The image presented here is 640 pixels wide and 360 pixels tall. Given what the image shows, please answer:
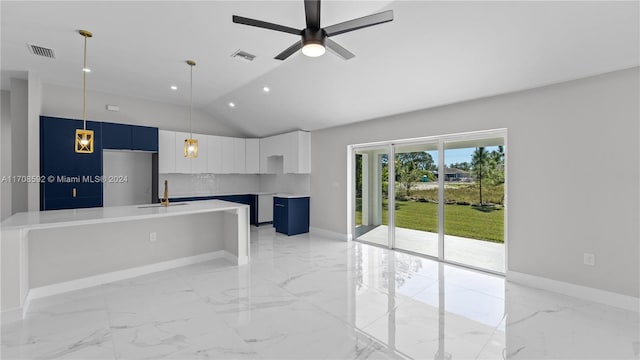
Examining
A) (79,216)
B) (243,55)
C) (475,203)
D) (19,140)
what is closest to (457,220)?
(475,203)

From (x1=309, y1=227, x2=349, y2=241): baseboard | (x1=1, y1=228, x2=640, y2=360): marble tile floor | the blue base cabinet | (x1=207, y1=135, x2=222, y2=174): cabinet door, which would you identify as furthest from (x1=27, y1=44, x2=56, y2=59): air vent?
(x1=309, y1=227, x2=349, y2=241): baseboard

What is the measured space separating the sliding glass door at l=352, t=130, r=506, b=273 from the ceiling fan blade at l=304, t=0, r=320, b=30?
2.88 meters

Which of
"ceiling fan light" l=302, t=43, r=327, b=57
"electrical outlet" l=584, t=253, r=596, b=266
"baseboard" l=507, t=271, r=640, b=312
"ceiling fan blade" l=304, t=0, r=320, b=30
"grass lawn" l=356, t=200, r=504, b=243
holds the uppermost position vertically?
"ceiling fan blade" l=304, t=0, r=320, b=30

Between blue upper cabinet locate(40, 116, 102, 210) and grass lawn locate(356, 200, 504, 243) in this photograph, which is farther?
blue upper cabinet locate(40, 116, 102, 210)

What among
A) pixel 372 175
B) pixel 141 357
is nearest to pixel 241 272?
pixel 141 357

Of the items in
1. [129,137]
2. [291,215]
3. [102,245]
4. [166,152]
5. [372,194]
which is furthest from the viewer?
[291,215]

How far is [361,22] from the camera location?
2002mm

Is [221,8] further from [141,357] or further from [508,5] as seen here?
[141,357]

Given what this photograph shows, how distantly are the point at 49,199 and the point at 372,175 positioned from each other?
5382mm

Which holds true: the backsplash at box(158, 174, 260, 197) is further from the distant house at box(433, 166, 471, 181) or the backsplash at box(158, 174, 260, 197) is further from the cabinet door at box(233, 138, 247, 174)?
the distant house at box(433, 166, 471, 181)

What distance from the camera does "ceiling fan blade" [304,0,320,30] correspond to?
1844mm

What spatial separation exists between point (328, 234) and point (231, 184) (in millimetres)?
3041

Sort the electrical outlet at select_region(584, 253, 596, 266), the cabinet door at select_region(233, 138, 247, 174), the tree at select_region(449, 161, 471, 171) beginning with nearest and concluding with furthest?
1. the electrical outlet at select_region(584, 253, 596, 266)
2. the tree at select_region(449, 161, 471, 171)
3. the cabinet door at select_region(233, 138, 247, 174)

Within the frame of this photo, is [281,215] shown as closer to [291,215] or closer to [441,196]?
[291,215]
